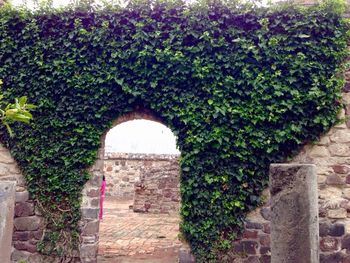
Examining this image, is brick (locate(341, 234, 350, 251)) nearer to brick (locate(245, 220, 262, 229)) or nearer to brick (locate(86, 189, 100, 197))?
brick (locate(245, 220, 262, 229))

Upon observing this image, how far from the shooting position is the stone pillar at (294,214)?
120 inches

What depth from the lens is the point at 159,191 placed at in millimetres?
12094

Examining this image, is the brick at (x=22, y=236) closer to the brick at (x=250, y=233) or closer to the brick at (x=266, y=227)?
the brick at (x=250, y=233)

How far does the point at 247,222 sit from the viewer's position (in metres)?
5.36

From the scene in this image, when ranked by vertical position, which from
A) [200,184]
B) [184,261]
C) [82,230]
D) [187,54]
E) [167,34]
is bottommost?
[184,261]

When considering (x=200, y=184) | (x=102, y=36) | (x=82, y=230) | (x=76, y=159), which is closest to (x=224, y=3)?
(x=102, y=36)

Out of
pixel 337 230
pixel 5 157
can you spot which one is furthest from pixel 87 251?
pixel 337 230

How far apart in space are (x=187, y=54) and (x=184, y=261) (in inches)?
130

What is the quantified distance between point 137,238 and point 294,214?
5.41m

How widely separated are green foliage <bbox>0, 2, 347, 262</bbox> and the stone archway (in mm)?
124

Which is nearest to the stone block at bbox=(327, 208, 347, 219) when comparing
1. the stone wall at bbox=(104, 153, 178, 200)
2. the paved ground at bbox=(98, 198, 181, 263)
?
the paved ground at bbox=(98, 198, 181, 263)

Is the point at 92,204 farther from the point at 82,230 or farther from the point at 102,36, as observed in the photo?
the point at 102,36

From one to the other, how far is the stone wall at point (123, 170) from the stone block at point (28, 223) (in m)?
9.19

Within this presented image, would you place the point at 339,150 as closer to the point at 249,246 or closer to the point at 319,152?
the point at 319,152
